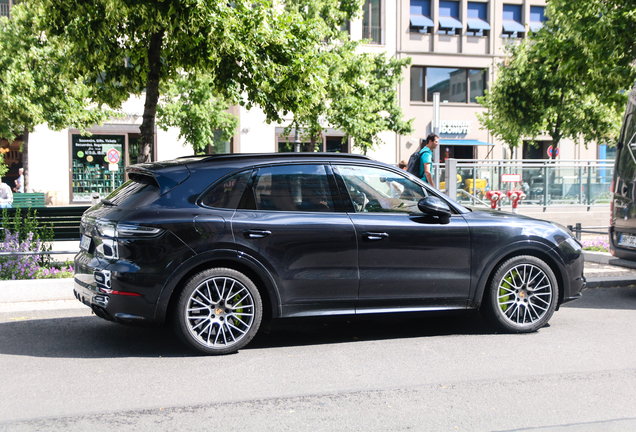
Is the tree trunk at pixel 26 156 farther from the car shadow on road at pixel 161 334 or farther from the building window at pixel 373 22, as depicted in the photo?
the car shadow on road at pixel 161 334

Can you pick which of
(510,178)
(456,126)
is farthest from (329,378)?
(456,126)

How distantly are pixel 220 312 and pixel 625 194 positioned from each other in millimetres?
5732

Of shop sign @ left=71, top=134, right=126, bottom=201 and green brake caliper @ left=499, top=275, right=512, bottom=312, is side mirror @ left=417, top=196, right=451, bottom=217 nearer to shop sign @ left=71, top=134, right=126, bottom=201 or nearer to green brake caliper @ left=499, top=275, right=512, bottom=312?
green brake caliper @ left=499, top=275, right=512, bottom=312

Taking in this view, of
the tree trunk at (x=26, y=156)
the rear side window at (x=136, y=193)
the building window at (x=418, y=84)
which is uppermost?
the building window at (x=418, y=84)

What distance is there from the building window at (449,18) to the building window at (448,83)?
2.18 m

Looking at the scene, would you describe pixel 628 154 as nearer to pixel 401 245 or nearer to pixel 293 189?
pixel 401 245

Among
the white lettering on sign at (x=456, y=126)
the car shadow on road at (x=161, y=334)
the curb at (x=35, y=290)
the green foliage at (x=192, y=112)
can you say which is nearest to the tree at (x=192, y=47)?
the curb at (x=35, y=290)

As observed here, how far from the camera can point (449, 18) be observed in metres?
35.9

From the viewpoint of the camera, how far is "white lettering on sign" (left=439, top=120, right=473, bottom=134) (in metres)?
36.1

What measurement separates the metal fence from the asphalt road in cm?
1066

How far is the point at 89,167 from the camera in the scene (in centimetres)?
2944

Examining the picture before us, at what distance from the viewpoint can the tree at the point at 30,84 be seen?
21797 millimetres

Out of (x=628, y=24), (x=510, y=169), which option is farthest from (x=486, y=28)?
(x=628, y=24)

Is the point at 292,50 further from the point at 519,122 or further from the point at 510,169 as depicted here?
the point at 519,122
